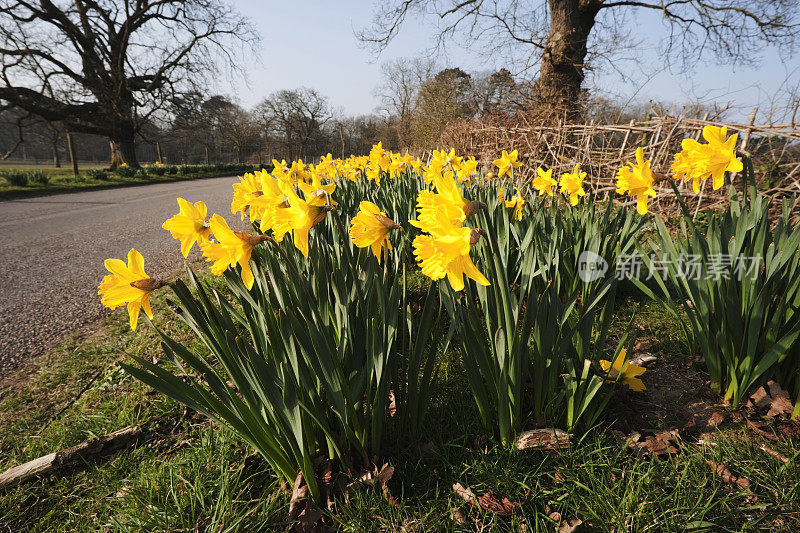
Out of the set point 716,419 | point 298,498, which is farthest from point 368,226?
point 716,419

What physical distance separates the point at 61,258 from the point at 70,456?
424 centimetres

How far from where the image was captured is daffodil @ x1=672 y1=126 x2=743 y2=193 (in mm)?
1579

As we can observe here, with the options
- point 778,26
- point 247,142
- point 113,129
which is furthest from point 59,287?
point 247,142

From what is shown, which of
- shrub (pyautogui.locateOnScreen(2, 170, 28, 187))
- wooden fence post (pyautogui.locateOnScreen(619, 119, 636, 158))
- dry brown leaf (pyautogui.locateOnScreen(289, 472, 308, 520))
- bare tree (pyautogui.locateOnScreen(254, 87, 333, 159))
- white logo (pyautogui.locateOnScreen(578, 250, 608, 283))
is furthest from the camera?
bare tree (pyautogui.locateOnScreen(254, 87, 333, 159))

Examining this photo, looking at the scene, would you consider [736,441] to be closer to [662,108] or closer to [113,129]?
[662,108]

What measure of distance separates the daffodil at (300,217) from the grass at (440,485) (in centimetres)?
56

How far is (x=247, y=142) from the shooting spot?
3403 centimetres

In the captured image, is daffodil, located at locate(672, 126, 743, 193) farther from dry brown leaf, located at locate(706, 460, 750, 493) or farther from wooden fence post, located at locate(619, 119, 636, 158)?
wooden fence post, located at locate(619, 119, 636, 158)

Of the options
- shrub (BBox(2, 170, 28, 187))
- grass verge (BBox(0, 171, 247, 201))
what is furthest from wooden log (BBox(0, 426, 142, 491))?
shrub (BBox(2, 170, 28, 187))

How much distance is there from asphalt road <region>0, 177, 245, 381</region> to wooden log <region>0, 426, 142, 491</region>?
113 cm

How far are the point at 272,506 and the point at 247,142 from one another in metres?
37.5

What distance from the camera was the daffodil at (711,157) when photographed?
1.58 metres

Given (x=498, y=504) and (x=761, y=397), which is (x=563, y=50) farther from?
(x=498, y=504)

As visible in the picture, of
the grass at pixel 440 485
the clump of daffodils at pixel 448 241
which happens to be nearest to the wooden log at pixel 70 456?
the grass at pixel 440 485
